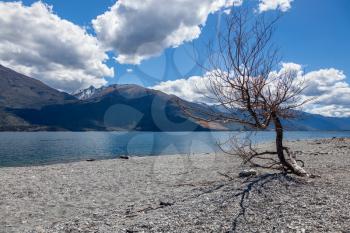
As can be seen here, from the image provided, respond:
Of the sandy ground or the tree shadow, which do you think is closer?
the sandy ground

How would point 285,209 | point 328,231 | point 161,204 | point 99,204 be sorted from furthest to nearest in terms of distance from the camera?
point 99,204 → point 161,204 → point 285,209 → point 328,231

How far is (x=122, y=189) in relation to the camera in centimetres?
2061

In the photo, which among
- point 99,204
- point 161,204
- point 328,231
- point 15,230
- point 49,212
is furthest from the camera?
point 99,204

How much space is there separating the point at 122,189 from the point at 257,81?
37.1 ft

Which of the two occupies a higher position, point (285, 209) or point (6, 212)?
point (285, 209)

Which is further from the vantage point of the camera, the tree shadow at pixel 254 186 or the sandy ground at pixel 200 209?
the tree shadow at pixel 254 186

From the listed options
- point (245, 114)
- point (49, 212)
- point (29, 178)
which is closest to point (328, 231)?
point (245, 114)

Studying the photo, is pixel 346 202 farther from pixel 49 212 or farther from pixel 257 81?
pixel 49 212

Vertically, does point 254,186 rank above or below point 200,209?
above

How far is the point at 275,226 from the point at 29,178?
22.5m

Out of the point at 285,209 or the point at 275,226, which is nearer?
the point at 275,226

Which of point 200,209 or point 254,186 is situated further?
point 254,186

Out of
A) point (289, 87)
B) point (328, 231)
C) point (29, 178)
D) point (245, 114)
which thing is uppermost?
point (289, 87)

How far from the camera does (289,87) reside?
15.5 meters
